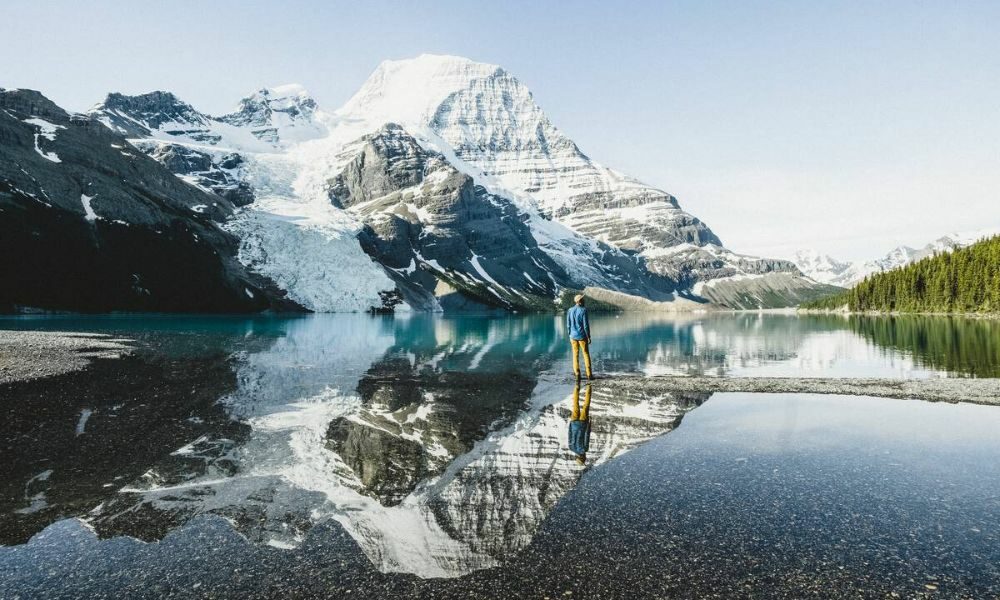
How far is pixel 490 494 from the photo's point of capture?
33.0 ft

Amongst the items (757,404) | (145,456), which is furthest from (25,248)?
(757,404)

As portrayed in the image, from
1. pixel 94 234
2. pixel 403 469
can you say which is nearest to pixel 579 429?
pixel 403 469

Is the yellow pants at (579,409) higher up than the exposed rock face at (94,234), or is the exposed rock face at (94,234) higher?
the exposed rock face at (94,234)

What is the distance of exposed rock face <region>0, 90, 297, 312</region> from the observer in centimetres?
12075

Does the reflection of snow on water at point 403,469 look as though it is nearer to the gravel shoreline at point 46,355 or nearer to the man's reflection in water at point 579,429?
the man's reflection in water at point 579,429

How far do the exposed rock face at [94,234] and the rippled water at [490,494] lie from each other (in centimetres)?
12772

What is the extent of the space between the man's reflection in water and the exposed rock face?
13163cm

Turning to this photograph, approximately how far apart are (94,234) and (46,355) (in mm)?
135464

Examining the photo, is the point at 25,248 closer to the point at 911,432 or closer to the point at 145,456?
the point at 145,456

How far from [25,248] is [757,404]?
152m

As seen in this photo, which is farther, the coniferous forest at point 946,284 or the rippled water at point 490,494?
the coniferous forest at point 946,284

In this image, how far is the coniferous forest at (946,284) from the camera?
10444cm

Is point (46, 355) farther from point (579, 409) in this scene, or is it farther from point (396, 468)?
point (579, 409)

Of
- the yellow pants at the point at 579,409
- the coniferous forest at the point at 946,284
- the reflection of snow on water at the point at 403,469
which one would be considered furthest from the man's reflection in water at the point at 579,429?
the coniferous forest at the point at 946,284
